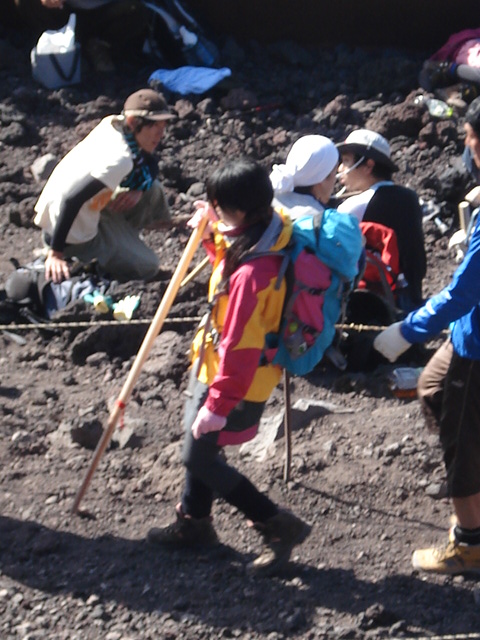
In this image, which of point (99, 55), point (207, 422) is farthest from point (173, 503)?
point (99, 55)

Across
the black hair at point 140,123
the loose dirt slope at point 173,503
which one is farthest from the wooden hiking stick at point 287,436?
the black hair at point 140,123

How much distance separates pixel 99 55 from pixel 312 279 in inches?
268

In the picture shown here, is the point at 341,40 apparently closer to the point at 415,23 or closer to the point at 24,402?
the point at 415,23

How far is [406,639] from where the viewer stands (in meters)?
3.76

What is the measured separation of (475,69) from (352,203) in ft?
Result: 12.8

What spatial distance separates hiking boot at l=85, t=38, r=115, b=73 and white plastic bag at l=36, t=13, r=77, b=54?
462mm

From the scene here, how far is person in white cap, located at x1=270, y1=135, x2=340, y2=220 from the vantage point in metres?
5.37

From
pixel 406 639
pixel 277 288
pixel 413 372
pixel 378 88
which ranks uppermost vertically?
pixel 277 288

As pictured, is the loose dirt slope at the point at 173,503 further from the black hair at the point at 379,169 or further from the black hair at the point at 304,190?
the black hair at the point at 379,169

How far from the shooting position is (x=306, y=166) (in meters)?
5.42

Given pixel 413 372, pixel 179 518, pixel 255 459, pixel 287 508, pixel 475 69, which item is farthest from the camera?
pixel 475 69

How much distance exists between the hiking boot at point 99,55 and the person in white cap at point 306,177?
492 cm

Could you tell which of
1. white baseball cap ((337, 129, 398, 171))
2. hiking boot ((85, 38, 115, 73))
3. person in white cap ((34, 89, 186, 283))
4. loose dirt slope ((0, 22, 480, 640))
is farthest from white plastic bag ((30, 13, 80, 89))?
white baseball cap ((337, 129, 398, 171))

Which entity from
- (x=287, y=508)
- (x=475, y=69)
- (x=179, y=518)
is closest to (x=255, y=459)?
(x=287, y=508)
